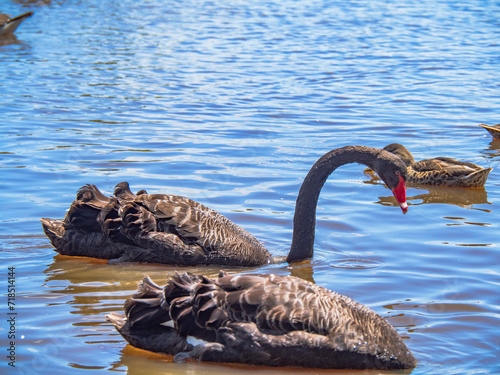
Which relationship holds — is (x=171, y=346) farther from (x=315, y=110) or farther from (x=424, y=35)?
(x=424, y=35)

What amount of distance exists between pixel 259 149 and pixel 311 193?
12.0ft

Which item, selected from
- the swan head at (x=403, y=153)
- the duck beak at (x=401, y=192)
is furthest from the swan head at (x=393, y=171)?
the swan head at (x=403, y=153)

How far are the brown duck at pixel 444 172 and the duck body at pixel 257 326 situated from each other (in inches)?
194

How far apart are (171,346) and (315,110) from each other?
348 inches

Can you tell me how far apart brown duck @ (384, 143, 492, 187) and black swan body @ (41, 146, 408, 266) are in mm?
2811

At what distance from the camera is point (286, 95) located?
46.0 feet

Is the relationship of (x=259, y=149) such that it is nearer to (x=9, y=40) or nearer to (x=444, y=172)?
(x=444, y=172)

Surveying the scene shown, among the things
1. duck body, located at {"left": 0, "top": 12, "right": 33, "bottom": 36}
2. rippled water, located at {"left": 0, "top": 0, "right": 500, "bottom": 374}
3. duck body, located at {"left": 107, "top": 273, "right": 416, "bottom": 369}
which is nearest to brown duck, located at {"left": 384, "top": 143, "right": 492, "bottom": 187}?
rippled water, located at {"left": 0, "top": 0, "right": 500, "bottom": 374}

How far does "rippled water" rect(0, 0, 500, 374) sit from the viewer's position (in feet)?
17.8

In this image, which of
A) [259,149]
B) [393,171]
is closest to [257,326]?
[393,171]

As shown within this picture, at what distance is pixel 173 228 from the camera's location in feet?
22.1

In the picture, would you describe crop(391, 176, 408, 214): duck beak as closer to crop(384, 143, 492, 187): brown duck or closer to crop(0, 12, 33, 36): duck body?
crop(384, 143, 492, 187): brown duck

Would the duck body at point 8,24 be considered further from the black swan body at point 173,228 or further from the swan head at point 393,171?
the swan head at point 393,171

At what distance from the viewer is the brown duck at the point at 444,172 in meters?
9.17
